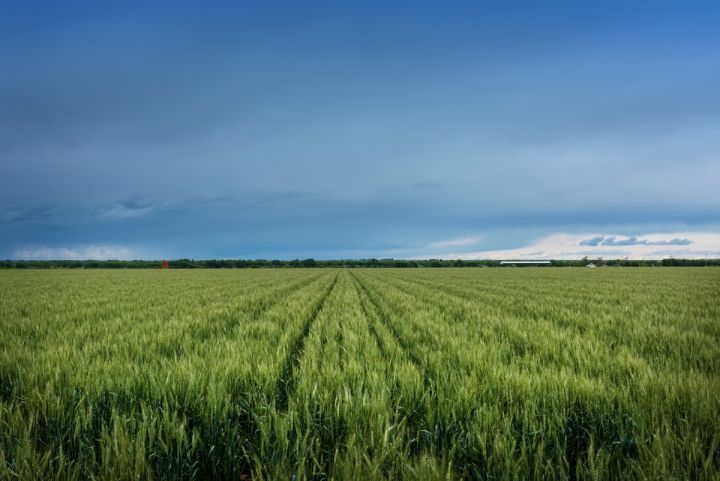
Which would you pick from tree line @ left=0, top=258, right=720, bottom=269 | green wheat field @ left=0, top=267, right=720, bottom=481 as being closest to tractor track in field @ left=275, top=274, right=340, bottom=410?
green wheat field @ left=0, top=267, right=720, bottom=481

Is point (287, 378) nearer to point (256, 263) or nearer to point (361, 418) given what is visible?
point (361, 418)

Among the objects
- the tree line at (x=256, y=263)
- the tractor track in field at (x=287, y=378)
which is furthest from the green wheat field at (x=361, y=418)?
the tree line at (x=256, y=263)

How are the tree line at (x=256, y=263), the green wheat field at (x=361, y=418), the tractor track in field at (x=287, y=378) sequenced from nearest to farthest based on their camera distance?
the green wheat field at (x=361, y=418), the tractor track in field at (x=287, y=378), the tree line at (x=256, y=263)

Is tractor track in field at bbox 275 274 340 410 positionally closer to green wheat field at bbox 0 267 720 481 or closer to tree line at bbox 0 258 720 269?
green wheat field at bbox 0 267 720 481

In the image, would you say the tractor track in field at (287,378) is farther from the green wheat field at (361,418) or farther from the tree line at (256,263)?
the tree line at (256,263)

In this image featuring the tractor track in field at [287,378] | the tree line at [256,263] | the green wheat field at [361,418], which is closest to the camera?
the green wheat field at [361,418]

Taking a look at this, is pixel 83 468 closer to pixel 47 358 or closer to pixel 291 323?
pixel 47 358

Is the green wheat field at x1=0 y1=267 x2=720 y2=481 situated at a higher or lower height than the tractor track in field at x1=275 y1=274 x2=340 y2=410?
higher

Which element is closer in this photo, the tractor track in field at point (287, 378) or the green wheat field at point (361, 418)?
the green wheat field at point (361, 418)

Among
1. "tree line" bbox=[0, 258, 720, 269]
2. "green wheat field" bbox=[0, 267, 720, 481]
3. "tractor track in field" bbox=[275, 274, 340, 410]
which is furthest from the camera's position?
"tree line" bbox=[0, 258, 720, 269]

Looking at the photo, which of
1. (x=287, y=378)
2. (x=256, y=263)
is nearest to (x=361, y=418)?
(x=287, y=378)

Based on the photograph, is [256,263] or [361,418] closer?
[361,418]

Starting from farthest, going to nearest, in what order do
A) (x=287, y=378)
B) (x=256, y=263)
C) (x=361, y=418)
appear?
1. (x=256, y=263)
2. (x=287, y=378)
3. (x=361, y=418)

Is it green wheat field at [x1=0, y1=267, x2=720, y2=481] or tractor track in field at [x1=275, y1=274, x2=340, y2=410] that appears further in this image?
tractor track in field at [x1=275, y1=274, x2=340, y2=410]
